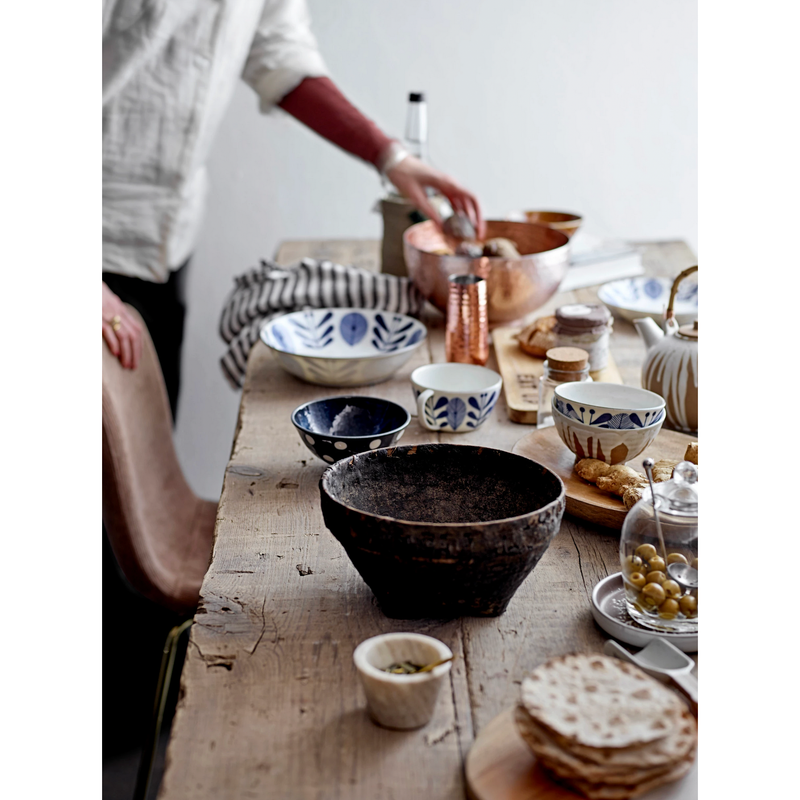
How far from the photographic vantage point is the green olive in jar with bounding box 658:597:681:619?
70cm

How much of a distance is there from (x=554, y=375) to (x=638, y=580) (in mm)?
465

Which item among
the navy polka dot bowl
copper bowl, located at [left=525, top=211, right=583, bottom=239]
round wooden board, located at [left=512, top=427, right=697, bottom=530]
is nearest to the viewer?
round wooden board, located at [left=512, top=427, right=697, bottom=530]

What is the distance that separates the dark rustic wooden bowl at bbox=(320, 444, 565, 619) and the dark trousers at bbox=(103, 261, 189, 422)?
1.37 meters

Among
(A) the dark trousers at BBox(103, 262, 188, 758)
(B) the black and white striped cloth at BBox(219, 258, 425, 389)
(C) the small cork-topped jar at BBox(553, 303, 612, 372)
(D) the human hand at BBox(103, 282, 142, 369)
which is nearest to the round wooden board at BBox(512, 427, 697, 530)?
(C) the small cork-topped jar at BBox(553, 303, 612, 372)

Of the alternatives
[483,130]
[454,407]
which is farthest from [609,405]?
[483,130]

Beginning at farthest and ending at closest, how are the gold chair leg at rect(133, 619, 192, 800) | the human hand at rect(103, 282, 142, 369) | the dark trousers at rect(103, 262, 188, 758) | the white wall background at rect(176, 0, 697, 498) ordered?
1. the white wall background at rect(176, 0, 697, 498)
2. the dark trousers at rect(103, 262, 188, 758)
3. the human hand at rect(103, 282, 142, 369)
4. the gold chair leg at rect(133, 619, 192, 800)

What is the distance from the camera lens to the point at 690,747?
1.74 ft

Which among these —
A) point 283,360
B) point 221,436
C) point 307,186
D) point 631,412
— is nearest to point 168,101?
point 283,360

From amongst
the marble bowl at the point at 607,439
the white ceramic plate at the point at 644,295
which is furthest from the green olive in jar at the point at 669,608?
the white ceramic plate at the point at 644,295

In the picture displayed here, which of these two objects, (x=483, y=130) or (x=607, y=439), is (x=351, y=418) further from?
(x=483, y=130)

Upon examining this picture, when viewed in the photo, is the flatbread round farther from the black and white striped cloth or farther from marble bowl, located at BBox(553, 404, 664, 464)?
the black and white striped cloth

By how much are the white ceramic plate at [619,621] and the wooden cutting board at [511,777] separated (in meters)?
0.13

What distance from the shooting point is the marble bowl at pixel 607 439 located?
3.05 feet

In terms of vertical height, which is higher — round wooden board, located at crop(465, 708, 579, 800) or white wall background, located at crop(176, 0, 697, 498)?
white wall background, located at crop(176, 0, 697, 498)
